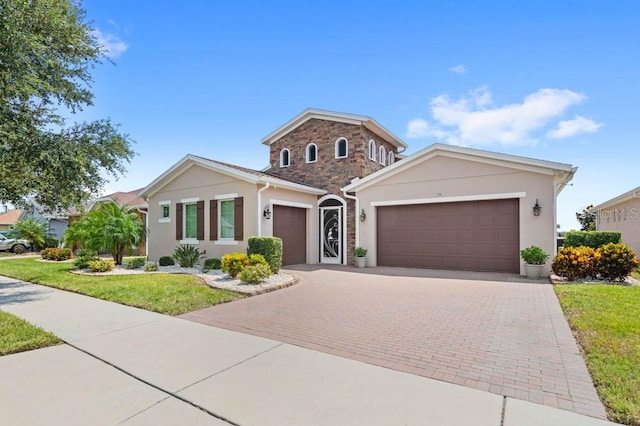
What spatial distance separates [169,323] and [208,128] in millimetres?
11726

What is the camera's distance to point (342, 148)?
1598 cm

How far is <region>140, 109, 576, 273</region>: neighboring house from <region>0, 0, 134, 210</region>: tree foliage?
463 cm

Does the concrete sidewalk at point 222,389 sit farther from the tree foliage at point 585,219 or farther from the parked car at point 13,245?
the tree foliage at point 585,219

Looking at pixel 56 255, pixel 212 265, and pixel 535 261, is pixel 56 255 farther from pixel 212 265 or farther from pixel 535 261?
pixel 535 261

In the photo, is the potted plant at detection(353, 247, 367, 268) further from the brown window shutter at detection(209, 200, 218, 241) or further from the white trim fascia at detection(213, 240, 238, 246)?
the brown window shutter at detection(209, 200, 218, 241)

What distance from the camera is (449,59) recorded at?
37.6ft

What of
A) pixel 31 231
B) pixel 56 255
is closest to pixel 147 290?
pixel 56 255

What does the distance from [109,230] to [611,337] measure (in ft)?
50.8

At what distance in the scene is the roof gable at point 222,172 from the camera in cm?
1301

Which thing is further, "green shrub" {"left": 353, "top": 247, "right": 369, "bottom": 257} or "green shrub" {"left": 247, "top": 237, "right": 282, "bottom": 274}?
"green shrub" {"left": 353, "top": 247, "right": 369, "bottom": 257}

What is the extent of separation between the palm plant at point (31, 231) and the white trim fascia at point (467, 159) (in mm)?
22308

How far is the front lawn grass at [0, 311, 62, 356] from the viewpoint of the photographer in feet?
15.3

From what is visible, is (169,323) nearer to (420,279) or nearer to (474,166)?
(420,279)

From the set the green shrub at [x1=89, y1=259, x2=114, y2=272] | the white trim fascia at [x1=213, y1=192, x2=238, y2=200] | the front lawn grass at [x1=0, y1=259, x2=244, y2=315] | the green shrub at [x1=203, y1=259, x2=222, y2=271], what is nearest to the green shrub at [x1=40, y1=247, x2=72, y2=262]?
the front lawn grass at [x1=0, y1=259, x2=244, y2=315]
